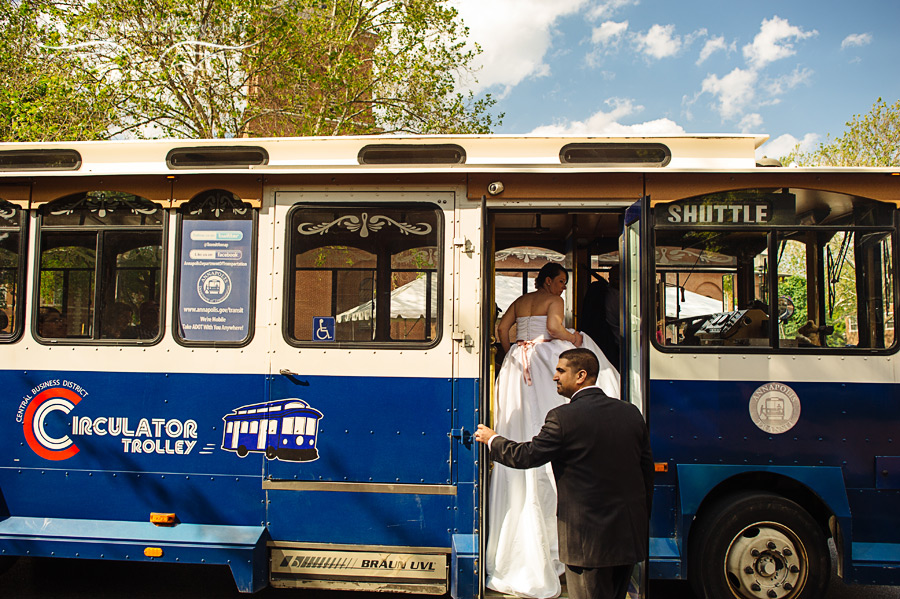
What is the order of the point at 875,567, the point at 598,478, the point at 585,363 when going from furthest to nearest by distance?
the point at 875,567, the point at 585,363, the point at 598,478

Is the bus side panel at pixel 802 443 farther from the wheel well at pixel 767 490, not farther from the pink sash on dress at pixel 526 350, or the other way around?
the pink sash on dress at pixel 526 350

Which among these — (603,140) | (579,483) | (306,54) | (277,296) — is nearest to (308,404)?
(277,296)

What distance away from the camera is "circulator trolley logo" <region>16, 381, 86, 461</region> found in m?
4.53

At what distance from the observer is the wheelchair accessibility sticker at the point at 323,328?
4395 mm

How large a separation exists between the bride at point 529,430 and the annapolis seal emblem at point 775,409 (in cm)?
94

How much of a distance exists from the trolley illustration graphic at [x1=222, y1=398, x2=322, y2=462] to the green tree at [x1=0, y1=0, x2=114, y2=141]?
8.75 metres

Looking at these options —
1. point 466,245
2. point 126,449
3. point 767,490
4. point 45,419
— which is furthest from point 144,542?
point 767,490

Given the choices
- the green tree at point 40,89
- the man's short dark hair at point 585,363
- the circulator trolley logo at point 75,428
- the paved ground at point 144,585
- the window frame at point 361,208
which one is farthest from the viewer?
the green tree at point 40,89

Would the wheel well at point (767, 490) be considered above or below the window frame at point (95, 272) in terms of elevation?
below

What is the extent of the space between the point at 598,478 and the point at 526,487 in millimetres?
1304

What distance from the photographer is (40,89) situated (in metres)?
11.0

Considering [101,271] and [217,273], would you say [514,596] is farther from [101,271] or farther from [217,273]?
[101,271]

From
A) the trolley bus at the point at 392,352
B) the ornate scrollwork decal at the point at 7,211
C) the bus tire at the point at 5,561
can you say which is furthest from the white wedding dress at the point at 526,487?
the ornate scrollwork decal at the point at 7,211

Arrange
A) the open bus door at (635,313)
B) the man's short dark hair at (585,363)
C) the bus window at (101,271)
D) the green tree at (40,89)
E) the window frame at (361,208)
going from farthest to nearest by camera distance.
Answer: the green tree at (40,89) → the bus window at (101,271) → the window frame at (361,208) → the open bus door at (635,313) → the man's short dark hair at (585,363)
